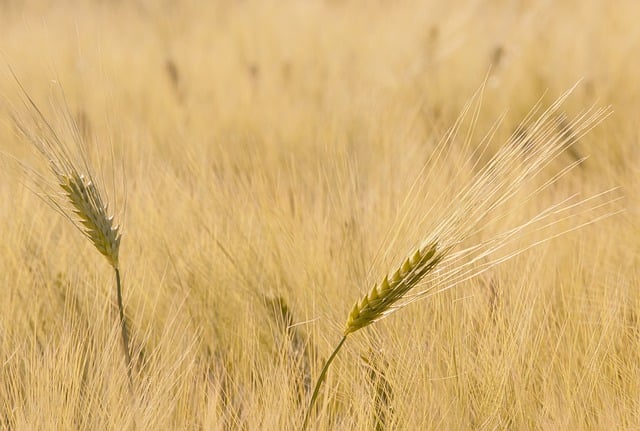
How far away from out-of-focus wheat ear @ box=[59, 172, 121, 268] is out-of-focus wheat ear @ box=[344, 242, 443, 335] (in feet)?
1.30

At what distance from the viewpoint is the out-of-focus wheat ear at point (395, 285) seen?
1202 mm

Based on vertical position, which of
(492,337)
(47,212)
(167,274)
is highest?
(47,212)

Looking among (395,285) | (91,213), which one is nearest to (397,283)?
(395,285)

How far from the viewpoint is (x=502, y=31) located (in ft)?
15.1

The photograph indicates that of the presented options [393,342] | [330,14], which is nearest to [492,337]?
[393,342]

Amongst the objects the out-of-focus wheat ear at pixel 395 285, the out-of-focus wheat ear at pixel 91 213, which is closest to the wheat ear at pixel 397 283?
the out-of-focus wheat ear at pixel 395 285

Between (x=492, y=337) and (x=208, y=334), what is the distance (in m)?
0.60

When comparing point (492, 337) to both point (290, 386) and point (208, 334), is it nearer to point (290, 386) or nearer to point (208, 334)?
point (290, 386)

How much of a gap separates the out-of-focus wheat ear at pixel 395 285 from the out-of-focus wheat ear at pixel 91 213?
397 mm

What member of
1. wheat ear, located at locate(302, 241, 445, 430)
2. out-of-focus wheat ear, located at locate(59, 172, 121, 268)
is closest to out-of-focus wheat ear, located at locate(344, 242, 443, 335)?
wheat ear, located at locate(302, 241, 445, 430)

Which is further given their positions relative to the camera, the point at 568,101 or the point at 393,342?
the point at 568,101

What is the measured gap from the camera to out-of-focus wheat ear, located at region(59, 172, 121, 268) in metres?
1.36

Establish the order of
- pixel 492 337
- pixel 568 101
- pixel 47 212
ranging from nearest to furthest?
pixel 492 337, pixel 47 212, pixel 568 101

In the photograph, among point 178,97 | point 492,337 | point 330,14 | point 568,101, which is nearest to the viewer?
point 492,337
